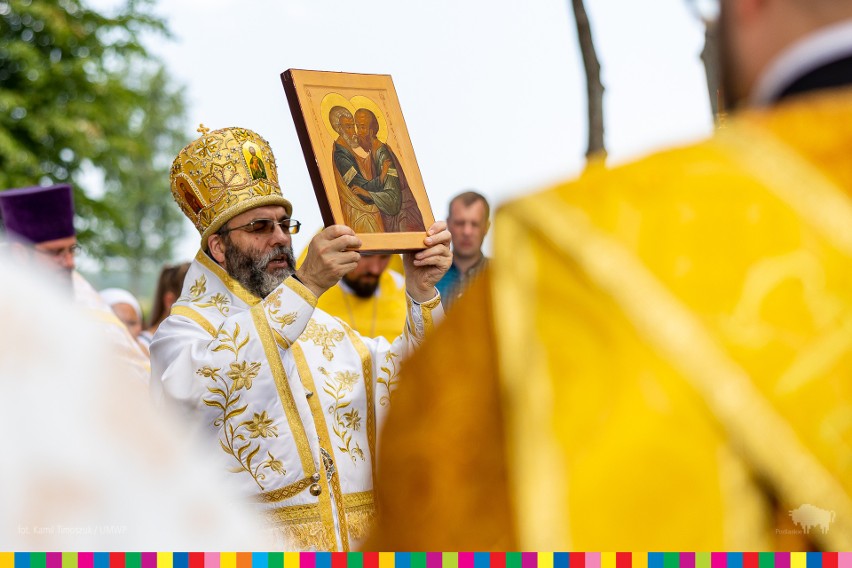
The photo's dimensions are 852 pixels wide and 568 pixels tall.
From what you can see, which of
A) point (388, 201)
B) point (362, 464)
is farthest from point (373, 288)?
point (388, 201)

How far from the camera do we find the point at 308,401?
4039 millimetres

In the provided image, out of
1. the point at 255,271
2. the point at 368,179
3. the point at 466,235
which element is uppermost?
the point at 466,235

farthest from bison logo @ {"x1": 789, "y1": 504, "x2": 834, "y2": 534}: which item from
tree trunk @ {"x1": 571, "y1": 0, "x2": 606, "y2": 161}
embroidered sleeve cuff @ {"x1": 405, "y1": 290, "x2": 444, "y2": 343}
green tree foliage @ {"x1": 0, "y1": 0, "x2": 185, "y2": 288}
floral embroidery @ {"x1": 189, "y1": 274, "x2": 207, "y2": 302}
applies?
green tree foliage @ {"x1": 0, "y1": 0, "x2": 185, "y2": 288}

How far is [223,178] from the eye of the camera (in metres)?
4.43

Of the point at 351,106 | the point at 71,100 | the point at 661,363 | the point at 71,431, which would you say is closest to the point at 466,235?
the point at 351,106

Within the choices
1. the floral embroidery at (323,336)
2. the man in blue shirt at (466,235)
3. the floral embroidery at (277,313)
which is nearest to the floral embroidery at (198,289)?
the floral embroidery at (323,336)

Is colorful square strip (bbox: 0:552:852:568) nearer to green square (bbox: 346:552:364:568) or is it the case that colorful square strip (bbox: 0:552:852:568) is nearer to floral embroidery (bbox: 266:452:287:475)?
green square (bbox: 346:552:364:568)

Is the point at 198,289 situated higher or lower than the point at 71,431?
higher

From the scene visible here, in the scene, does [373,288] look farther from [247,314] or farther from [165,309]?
[247,314]

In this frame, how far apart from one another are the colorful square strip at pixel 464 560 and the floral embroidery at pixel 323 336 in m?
3.03

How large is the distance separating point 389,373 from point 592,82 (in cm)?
196

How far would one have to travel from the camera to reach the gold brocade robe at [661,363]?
3.25 ft

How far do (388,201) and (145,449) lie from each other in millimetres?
2887

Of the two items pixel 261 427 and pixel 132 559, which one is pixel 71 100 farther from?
pixel 132 559
